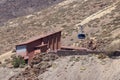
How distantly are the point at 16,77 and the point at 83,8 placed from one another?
5944cm

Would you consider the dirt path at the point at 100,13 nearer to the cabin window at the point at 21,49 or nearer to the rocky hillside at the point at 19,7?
the cabin window at the point at 21,49

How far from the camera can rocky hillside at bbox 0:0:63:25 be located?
5374 inches

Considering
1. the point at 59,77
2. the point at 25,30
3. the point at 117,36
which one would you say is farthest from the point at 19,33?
the point at 59,77

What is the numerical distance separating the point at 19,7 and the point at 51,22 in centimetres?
4478

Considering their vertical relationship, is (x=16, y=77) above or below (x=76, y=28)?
below

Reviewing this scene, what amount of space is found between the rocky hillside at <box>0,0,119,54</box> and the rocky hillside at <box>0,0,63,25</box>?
21656 mm

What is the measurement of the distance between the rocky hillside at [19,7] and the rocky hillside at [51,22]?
21.7 m

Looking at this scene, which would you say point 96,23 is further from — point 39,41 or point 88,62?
point 88,62

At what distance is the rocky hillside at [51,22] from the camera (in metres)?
91.6

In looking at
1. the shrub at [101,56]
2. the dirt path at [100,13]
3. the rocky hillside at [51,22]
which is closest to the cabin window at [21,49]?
the shrub at [101,56]

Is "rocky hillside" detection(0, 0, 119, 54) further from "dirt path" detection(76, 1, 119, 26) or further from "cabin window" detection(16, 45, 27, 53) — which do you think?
"cabin window" detection(16, 45, 27, 53)

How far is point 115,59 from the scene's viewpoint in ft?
131

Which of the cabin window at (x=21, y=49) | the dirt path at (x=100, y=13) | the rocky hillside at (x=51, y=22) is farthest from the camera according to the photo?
the rocky hillside at (x=51, y=22)

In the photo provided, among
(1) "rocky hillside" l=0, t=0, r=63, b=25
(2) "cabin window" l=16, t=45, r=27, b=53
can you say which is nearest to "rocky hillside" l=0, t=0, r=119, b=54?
(1) "rocky hillside" l=0, t=0, r=63, b=25
